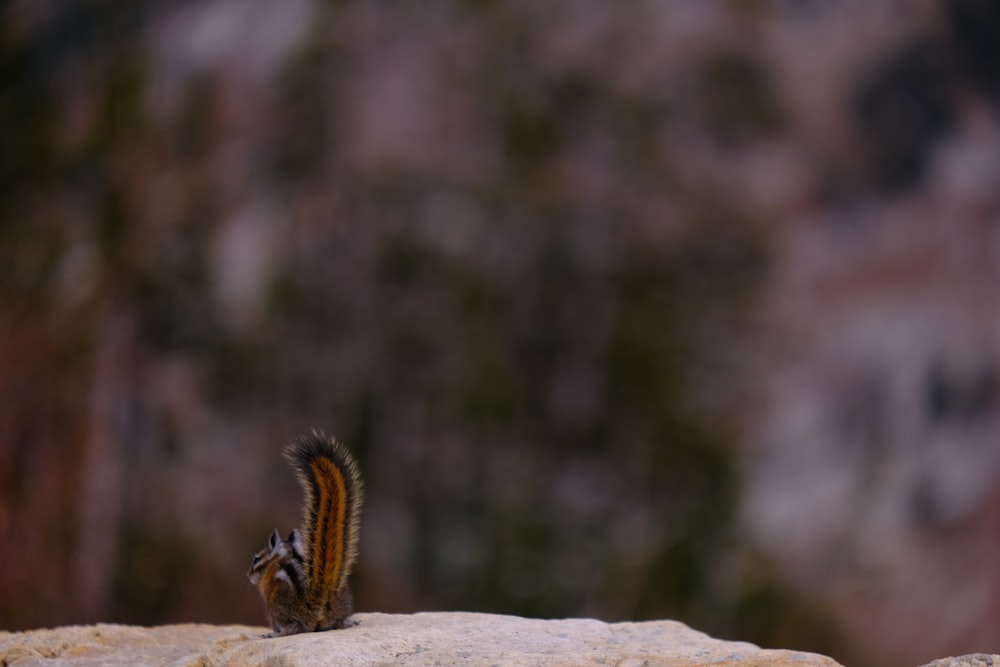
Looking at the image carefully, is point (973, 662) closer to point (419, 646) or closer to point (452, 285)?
point (419, 646)

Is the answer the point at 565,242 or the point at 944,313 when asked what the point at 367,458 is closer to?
the point at 565,242

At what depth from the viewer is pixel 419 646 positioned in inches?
163

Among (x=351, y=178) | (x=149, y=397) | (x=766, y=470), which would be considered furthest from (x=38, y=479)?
(x=766, y=470)

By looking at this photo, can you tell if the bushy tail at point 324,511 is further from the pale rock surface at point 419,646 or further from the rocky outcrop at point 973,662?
the rocky outcrop at point 973,662

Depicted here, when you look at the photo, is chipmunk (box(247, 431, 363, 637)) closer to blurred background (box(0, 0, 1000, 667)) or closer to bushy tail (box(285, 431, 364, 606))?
bushy tail (box(285, 431, 364, 606))

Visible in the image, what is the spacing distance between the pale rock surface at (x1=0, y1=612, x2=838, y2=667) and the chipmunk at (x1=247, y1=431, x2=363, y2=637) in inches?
5.0

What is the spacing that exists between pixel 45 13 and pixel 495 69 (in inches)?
214

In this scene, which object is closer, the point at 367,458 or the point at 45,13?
the point at 367,458

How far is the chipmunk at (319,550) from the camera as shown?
15.5ft

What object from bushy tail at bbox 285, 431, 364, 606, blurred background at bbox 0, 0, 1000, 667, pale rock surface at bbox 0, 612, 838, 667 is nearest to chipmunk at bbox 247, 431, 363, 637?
bushy tail at bbox 285, 431, 364, 606

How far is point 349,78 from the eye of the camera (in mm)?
14906

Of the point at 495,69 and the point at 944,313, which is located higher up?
the point at 495,69

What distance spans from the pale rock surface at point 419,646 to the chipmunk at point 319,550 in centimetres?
13

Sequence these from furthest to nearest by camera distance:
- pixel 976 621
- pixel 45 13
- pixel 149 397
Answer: pixel 45 13
pixel 149 397
pixel 976 621
